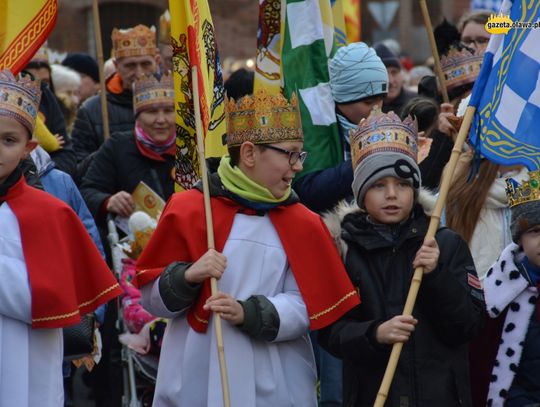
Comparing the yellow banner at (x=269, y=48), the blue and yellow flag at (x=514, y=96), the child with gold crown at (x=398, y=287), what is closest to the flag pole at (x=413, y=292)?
the child with gold crown at (x=398, y=287)

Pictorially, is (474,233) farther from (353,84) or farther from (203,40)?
(203,40)

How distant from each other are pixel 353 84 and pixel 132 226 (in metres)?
1.68

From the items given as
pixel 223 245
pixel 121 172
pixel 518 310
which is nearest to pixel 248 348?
pixel 223 245

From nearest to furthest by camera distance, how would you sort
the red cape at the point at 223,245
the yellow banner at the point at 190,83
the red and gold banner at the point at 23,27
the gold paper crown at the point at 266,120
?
the red cape at the point at 223,245, the gold paper crown at the point at 266,120, the yellow banner at the point at 190,83, the red and gold banner at the point at 23,27

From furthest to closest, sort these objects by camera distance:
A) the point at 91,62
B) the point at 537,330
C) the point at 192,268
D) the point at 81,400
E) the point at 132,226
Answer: the point at 91,62 → the point at 81,400 → the point at 132,226 → the point at 537,330 → the point at 192,268

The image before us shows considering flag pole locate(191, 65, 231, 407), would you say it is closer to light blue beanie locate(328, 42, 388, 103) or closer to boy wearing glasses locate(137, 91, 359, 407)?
boy wearing glasses locate(137, 91, 359, 407)

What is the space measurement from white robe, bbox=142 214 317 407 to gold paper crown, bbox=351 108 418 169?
1.75 feet

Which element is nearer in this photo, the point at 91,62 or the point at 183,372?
the point at 183,372

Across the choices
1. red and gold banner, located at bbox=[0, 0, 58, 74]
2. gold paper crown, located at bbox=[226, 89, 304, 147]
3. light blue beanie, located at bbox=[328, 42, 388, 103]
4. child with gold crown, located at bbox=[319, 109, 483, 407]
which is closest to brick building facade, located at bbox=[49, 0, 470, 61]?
light blue beanie, located at bbox=[328, 42, 388, 103]

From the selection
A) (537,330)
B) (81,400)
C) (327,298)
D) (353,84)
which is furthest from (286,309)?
(81,400)

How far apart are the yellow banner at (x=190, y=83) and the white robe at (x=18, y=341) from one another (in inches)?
43.8

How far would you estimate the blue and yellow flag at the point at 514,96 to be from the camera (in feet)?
19.2

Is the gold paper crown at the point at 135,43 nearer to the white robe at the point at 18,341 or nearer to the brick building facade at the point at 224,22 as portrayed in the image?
the white robe at the point at 18,341

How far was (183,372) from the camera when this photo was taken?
5.93 meters
